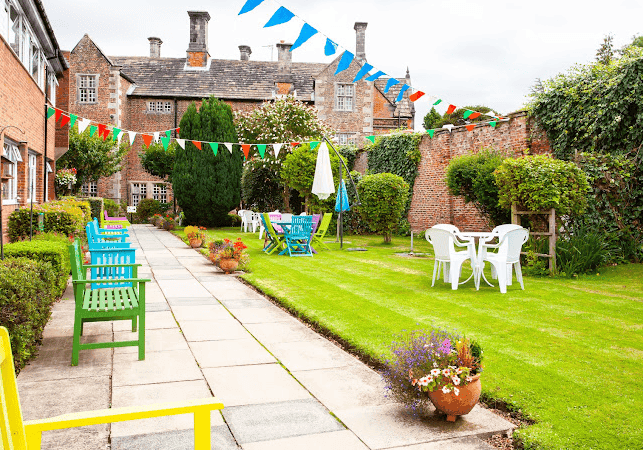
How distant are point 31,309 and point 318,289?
4.21 meters

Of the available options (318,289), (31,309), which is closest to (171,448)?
(31,309)

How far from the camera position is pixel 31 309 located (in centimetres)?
393

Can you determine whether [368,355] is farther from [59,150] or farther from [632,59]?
[59,150]

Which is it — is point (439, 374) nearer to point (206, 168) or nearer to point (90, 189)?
point (206, 168)

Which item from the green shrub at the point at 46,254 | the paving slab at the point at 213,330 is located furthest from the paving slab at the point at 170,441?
the green shrub at the point at 46,254

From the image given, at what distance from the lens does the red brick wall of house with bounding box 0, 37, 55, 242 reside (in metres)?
8.59

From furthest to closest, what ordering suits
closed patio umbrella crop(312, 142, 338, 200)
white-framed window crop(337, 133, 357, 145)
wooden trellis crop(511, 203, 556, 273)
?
white-framed window crop(337, 133, 357, 145) < closed patio umbrella crop(312, 142, 338, 200) < wooden trellis crop(511, 203, 556, 273)

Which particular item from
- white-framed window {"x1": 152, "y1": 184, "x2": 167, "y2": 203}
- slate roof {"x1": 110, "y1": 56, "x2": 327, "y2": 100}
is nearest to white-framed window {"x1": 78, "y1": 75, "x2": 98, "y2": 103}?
slate roof {"x1": 110, "y1": 56, "x2": 327, "y2": 100}

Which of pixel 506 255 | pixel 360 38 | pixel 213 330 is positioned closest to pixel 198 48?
pixel 360 38

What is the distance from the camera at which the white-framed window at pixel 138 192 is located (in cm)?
2916

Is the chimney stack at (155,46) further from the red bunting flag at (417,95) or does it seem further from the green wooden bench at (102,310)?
→ the green wooden bench at (102,310)

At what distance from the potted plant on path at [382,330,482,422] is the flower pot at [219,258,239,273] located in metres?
6.28

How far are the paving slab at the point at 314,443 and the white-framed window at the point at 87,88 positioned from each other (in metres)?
28.6

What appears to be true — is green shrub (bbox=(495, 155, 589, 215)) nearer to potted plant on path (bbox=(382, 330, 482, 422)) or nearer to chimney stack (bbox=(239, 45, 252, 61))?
potted plant on path (bbox=(382, 330, 482, 422))
